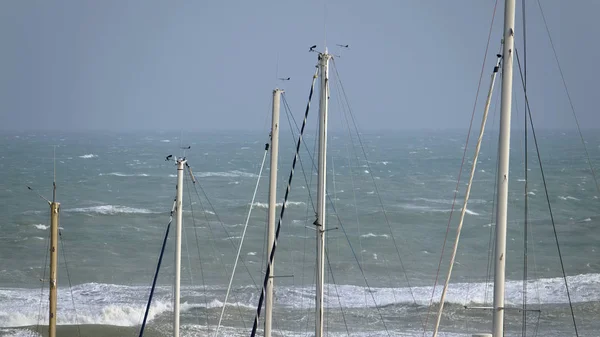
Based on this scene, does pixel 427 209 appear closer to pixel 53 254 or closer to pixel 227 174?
pixel 227 174

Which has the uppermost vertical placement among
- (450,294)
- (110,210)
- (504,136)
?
(504,136)

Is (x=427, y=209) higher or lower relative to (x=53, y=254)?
lower

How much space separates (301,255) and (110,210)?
21.6m

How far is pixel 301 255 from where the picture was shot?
4531 centimetres

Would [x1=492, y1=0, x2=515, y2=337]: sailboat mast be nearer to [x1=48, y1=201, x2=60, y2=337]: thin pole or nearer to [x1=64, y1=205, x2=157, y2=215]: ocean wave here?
[x1=48, y1=201, x2=60, y2=337]: thin pole

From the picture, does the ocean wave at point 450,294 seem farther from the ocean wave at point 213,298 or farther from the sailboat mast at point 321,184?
the sailboat mast at point 321,184

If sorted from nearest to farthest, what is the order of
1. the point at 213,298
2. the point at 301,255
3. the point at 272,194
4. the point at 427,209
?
the point at 272,194 → the point at 213,298 → the point at 301,255 → the point at 427,209

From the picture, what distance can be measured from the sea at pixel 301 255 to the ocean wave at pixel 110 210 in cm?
19

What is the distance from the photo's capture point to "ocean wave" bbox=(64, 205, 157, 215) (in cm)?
6256

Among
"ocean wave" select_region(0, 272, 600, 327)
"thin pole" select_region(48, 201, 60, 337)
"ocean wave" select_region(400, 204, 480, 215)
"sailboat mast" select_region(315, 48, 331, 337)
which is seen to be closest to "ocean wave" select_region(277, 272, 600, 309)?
"ocean wave" select_region(0, 272, 600, 327)

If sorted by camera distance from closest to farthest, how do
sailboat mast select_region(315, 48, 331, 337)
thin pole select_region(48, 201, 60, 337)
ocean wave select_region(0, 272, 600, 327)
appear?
sailboat mast select_region(315, 48, 331, 337) < thin pole select_region(48, 201, 60, 337) < ocean wave select_region(0, 272, 600, 327)

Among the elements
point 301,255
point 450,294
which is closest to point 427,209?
point 301,255

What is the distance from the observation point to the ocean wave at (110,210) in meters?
62.6

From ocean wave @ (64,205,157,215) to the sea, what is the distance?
19 centimetres
